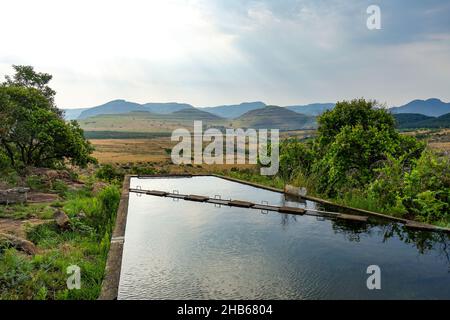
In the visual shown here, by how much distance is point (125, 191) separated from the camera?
38.0 ft

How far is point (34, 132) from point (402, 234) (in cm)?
1400

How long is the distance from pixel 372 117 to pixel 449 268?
28.4 feet

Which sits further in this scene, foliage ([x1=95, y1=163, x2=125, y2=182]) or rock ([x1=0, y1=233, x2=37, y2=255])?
foliage ([x1=95, y1=163, x2=125, y2=182])

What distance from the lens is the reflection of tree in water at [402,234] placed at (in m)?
5.64

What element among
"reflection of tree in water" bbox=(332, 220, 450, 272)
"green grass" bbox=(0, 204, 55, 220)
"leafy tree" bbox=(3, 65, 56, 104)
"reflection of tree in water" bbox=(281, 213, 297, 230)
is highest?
"leafy tree" bbox=(3, 65, 56, 104)

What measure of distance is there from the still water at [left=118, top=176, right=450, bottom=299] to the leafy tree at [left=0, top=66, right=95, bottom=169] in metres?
8.76

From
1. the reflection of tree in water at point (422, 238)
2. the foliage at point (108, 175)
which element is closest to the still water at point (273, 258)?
the reflection of tree in water at point (422, 238)

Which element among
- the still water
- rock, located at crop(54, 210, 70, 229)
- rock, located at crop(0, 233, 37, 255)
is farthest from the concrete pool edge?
rock, located at crop(0, 233, 37, 255)

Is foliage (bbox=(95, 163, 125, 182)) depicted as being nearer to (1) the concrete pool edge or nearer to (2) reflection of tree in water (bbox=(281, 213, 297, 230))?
(1) the concrete pool edge

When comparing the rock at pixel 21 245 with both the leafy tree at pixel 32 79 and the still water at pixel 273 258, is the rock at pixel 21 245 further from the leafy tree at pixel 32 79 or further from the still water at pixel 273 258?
the leafy tree at pixel 32 79

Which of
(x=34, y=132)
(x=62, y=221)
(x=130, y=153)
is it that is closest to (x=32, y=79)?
(x=34, y=132)

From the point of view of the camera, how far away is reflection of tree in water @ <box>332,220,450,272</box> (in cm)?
564

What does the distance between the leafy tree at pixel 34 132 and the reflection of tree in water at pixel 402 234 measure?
1236cm

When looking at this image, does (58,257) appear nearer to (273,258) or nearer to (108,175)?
(273,258)
